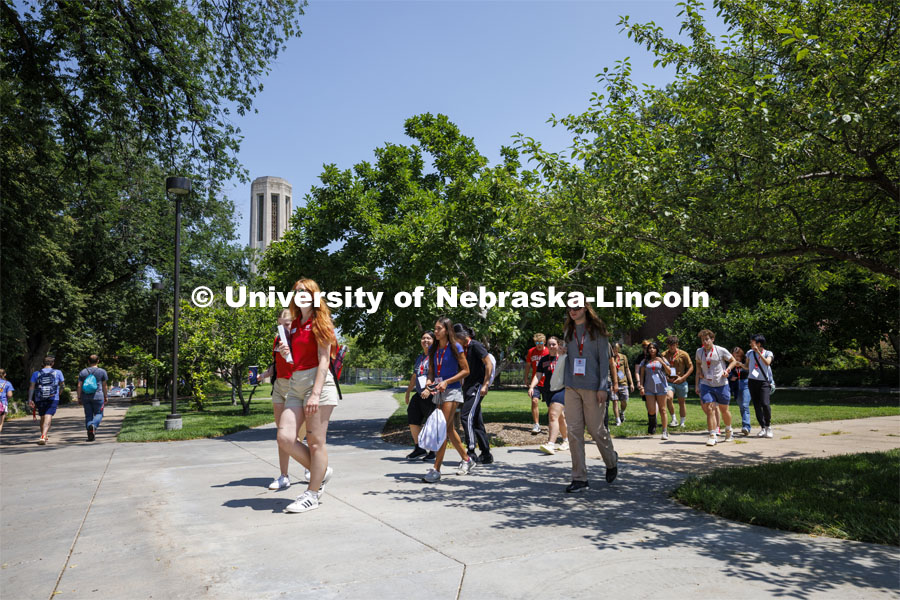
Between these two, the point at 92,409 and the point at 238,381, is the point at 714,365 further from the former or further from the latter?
the point at 238,381

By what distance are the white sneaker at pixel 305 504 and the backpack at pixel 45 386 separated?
9702 mm

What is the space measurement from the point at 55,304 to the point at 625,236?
2775 centimetres

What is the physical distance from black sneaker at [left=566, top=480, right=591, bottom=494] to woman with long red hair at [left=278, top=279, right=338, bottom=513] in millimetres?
2479

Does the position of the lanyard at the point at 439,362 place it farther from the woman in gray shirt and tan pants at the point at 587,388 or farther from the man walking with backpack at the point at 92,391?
the man walking with backpack at the point at 92,391

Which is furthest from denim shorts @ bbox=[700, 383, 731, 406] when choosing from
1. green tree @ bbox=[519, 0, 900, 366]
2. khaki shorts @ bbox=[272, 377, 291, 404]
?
khaki shorts @ bbox=[272, 377, 291, 404]

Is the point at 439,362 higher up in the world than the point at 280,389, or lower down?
higher up

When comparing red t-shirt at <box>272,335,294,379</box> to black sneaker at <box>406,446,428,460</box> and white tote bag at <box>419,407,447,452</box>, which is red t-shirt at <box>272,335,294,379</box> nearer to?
white tote bag at <box>419,407,447,452</box>

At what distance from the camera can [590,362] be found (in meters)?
6.50

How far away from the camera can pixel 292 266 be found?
42.5ft

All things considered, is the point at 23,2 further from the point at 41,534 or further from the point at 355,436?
the point at 41,534

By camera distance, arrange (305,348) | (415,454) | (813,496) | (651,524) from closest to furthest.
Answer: (651,524)
(813,496)
(305,348)
(415,454)

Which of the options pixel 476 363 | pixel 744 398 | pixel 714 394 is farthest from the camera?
pixel 744 398

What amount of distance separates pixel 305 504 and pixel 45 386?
9988mm

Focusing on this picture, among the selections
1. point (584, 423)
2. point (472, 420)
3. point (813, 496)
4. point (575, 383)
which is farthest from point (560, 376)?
point (813, 496)
